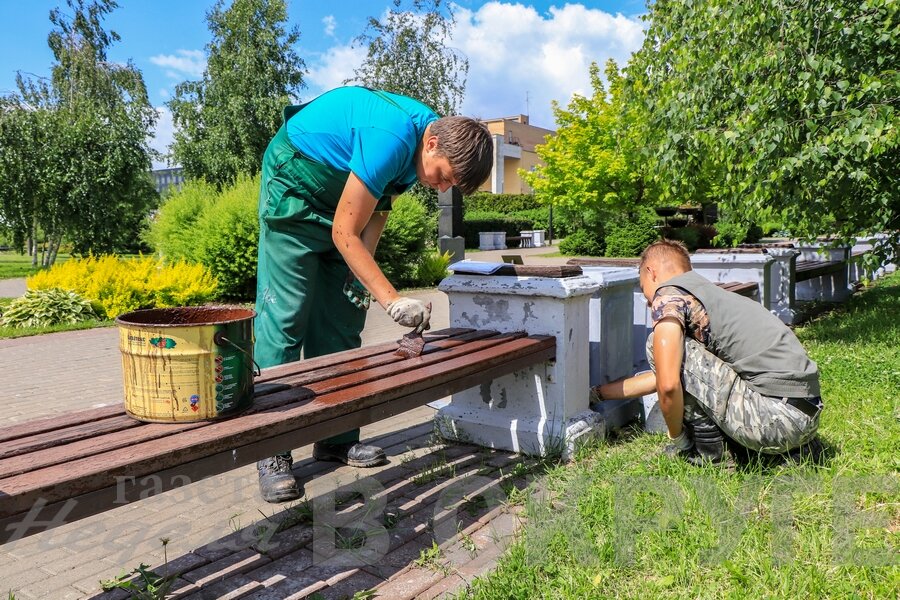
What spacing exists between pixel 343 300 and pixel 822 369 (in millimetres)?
3438

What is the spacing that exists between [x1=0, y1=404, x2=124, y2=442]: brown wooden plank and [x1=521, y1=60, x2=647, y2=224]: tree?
18.4 metres

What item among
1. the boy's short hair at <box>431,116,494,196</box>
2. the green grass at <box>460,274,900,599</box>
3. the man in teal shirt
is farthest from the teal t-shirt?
the green grass at <box>460,274,900,599</box>

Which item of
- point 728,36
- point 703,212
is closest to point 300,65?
point 703,212

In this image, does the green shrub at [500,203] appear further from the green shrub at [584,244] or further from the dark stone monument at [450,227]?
the dark stone monument at [450,227]

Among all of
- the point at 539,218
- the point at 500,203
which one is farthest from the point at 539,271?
the point at 500,203

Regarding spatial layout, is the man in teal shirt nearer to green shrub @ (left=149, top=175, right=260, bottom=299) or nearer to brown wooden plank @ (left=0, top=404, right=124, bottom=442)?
brown wooden plank @ (left=0, top=404, right=124, bottom=442)

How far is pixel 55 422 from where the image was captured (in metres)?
1.87

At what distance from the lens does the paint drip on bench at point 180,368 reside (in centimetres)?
185

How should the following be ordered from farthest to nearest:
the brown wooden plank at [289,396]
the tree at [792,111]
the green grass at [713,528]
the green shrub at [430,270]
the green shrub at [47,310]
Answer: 1. the green shrub at [430,270]
2. the green shrub at [47,310]
3. the tree at [792,111]
4. the green grass at [713,528]
5. the brown wooden plank at [289,396]

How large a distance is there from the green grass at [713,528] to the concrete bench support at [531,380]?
0.22 m

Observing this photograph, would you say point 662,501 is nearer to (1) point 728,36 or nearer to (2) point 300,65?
(1) point 728,36

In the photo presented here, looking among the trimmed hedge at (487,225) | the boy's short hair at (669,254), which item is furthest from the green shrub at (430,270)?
the trimmed hedge at (487,225)

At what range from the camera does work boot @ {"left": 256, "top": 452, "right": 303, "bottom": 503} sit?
2.98 m

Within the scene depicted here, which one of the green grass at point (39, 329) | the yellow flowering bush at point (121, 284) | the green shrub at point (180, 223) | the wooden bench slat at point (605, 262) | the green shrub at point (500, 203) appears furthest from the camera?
the green shrub at point (500, 203)
